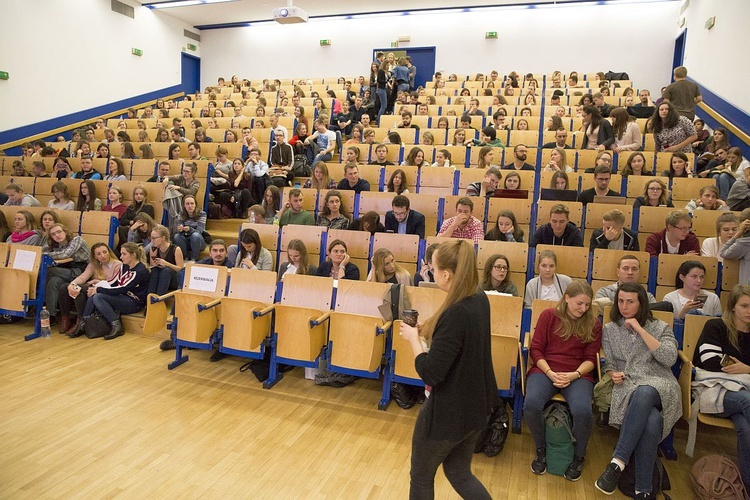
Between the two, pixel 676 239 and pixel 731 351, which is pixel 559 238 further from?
pixel 731 351

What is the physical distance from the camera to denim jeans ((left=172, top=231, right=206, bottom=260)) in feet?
16.5

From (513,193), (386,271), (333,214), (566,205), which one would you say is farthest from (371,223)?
(566,205)

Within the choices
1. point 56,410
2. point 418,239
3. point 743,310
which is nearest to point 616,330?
point 743,310

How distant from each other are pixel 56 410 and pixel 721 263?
432 centimetres

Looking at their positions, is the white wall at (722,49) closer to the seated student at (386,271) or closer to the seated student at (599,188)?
the seated student at (599,188)

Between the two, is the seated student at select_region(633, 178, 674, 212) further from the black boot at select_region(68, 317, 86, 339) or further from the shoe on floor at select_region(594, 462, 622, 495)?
the black boot at select_region(68, 317, 86, 339)

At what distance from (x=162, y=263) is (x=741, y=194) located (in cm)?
478

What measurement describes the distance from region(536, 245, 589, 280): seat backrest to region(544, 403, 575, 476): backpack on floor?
1411 millimetres

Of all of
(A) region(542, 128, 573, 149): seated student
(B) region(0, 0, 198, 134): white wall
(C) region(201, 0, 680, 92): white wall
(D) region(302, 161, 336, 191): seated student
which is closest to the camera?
(D) region(302, 161, 336, 191): seated student

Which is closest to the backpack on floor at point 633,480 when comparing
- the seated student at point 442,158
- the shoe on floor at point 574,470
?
the shoe on floor at point 574,470

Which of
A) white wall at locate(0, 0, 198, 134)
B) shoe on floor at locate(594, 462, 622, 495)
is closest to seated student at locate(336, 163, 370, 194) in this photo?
shoe on floor at locate(594, 462, 622, 495)

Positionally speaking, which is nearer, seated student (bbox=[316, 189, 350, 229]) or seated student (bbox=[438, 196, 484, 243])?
seated student (bbox=[438, 196, 484, 243])

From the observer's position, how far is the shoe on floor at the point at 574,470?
2.45 meters

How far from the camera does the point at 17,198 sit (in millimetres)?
5625
